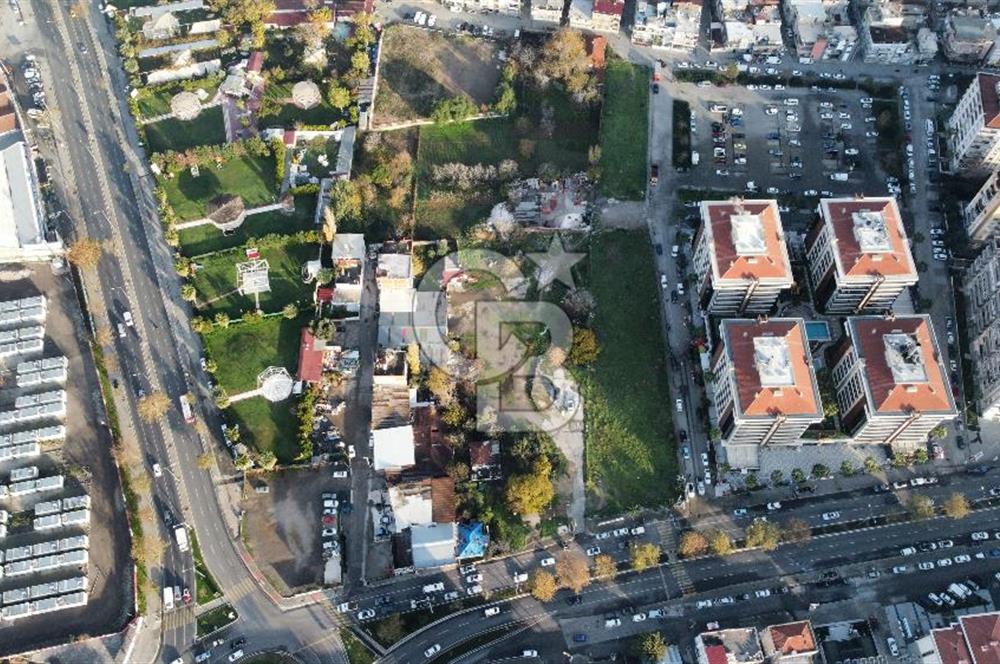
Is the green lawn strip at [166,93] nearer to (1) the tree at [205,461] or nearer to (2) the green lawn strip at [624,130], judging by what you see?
(1) the tree at [205,461]

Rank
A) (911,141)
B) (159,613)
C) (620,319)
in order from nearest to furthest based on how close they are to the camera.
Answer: (159,613), (620,319), (911,141)

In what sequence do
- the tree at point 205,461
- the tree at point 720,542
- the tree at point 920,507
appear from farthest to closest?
the tree at point 205,461
the tree at point 920,507
the tree at point 720,542

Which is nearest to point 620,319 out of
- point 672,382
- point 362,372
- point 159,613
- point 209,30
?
point 672,382

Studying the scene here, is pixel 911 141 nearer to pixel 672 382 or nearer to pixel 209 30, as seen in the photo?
pixel 672 382

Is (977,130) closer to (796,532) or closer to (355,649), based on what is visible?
(796,532)

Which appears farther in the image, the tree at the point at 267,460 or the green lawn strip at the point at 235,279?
the green lawn strip at the point at 235,279

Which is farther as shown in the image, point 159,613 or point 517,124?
point 517,124

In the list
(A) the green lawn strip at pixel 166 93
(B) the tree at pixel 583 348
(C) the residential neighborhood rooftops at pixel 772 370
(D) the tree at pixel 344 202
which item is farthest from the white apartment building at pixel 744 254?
(A) the green lawn strip at pixel 166 93
